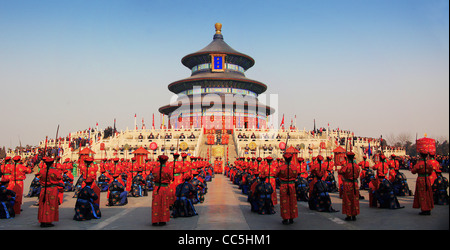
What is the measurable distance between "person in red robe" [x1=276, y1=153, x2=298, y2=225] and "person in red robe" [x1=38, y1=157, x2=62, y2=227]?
6191mm

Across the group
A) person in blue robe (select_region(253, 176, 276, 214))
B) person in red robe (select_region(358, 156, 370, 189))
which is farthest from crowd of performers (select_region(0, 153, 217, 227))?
A: person in red robe (select_region(358, 156, 370, 189))

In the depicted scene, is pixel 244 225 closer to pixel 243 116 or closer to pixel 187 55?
pixel 243 116

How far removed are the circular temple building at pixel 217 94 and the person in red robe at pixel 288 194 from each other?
4673 cm

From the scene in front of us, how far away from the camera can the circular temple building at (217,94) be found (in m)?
60.1

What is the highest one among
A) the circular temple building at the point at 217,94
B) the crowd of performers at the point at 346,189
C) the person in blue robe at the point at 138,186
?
the circular temple building at the point at 217,94

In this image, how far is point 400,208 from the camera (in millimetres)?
12211

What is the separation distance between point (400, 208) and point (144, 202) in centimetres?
977

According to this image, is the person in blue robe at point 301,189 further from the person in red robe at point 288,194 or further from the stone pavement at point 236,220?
the person in red robe at point 288,194

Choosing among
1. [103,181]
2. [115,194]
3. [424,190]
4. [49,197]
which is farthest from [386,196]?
[103,181]

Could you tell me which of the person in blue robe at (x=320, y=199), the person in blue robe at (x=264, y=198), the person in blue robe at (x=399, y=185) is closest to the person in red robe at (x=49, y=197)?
the person in blue robe at (x=264, y=198)

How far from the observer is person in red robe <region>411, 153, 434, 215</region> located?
417 inches

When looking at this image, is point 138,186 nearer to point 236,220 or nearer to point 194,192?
point 194,192

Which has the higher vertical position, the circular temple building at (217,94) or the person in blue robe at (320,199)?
the circular temple building at (217,94)

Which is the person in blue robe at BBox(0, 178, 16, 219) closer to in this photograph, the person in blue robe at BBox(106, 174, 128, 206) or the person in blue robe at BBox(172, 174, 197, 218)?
the person in blue robe at BBox(106, 174, 128, 206)
